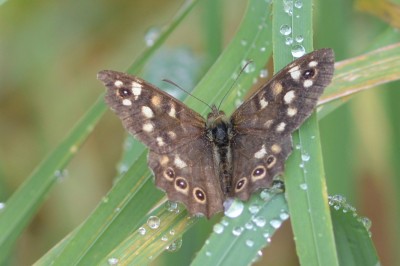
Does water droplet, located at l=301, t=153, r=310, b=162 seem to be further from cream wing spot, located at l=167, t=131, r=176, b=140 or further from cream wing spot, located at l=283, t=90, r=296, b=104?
cream wing spot, located at l=167, t=131, r=176, b=140

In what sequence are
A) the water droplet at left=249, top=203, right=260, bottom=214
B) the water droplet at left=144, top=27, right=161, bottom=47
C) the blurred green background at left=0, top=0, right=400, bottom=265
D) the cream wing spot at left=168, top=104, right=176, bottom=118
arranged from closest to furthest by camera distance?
the water droplet at left=249, top=203, right=260, bottom=214, the cream wing spot at left=168, top=104, right=176, bottom=118, the water droplet at left=144, top=27, right=161, bottom=47, the blurred green background at left=0, top=0, right=400, bottom=265

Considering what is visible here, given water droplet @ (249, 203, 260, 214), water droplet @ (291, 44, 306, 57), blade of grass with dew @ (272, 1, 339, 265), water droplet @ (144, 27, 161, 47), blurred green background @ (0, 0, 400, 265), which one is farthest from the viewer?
blurred green background @ (0, 0, 400, 265)

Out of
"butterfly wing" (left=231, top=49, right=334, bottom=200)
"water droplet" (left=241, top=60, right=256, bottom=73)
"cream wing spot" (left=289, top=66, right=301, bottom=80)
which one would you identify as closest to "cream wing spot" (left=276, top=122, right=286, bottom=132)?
"butterfly wing" (left=231, top=49, right=334, bottom=200)

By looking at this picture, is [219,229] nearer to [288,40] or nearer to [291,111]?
[291,111]

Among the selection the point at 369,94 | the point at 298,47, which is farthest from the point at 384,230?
the point at 298,47

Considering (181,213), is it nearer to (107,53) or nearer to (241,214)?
(241,214)

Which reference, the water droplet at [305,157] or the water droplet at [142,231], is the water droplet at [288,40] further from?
the water droplet at [142,231]

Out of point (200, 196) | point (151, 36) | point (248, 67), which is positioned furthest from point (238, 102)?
point (151, 36)

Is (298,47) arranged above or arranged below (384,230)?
below

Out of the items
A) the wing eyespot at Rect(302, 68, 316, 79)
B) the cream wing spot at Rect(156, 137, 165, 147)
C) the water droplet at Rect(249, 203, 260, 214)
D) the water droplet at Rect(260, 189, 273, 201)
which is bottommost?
the water droplet at Rect(249, 203, 260, 214)
